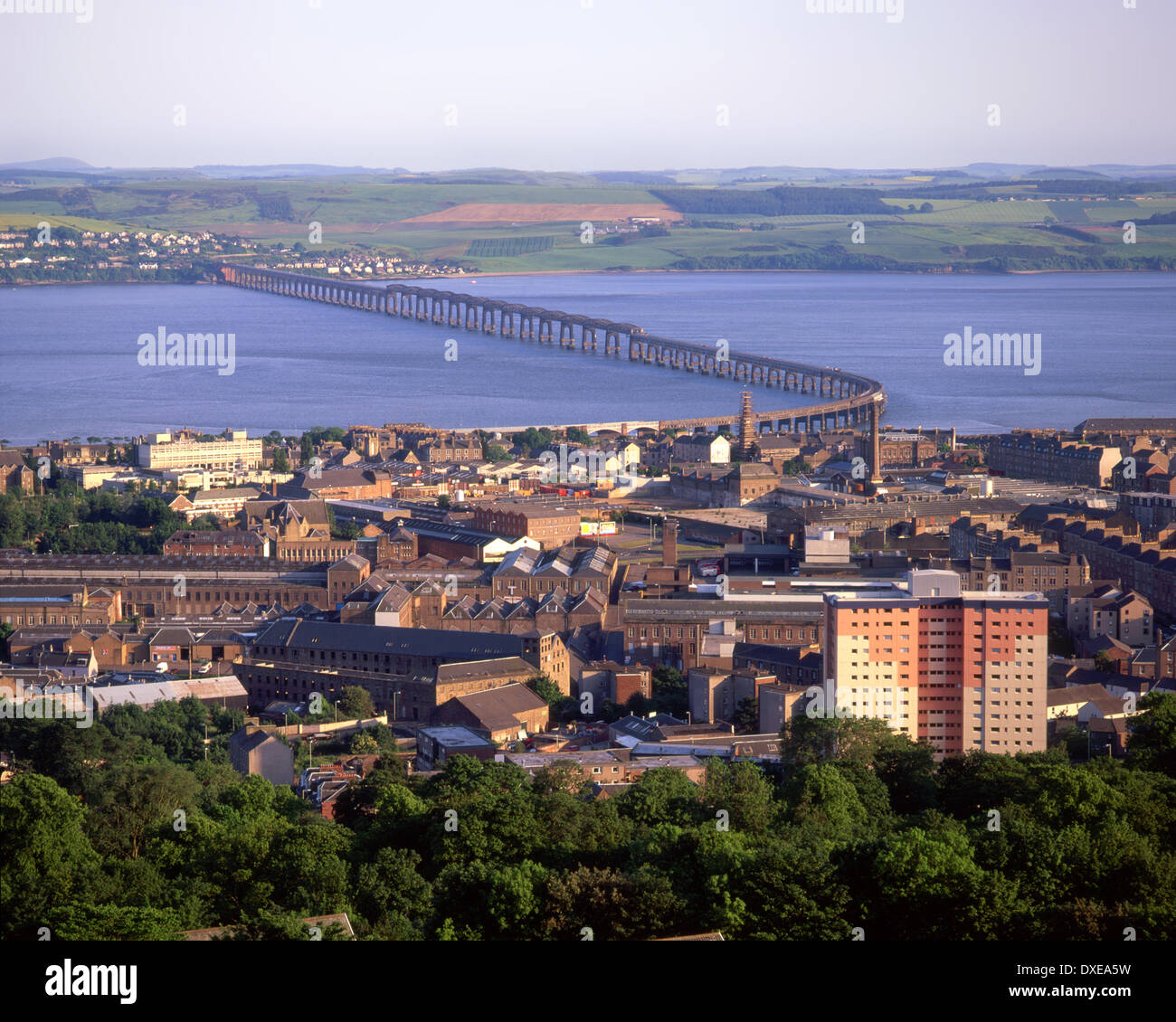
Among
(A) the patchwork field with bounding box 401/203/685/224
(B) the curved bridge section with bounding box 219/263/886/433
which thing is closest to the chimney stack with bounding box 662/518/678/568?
(B) the curved bridge section with bounding box 219/263/886/433

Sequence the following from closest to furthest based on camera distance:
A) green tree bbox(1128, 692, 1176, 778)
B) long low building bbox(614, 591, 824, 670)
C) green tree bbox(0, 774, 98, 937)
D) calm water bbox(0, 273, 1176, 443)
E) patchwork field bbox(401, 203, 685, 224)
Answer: green tree bbox(0, 774, 98, 937), green tree bbox(1128, 692, 1176, 778), long low building bbox(614, 591, 824, 670), calm water bbox(0, 273, 1176, 443), patchwork field bbox(401, 203, 685, 224)

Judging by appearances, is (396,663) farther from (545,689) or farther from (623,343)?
(623,343)

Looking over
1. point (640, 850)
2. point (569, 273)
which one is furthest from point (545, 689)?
point (569, 273)

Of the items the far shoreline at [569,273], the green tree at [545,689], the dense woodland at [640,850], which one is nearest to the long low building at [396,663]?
the green tree at [545,689]

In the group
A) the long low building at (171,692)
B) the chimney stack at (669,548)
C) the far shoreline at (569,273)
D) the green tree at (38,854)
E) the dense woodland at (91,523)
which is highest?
the far shoreline at (569,273)

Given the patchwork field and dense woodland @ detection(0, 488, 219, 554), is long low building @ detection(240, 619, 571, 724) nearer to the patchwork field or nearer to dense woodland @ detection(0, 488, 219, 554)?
dense woodland @ detection(0, 488, 219, 554)

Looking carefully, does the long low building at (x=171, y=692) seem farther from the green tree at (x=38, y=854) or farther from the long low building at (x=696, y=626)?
the green tree at (x=38, y=854)

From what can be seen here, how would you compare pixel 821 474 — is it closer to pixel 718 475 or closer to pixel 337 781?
pixel 718 475
